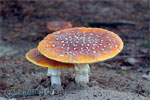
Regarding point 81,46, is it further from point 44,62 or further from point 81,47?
point 44,62

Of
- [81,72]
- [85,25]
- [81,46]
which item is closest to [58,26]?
[85,25]

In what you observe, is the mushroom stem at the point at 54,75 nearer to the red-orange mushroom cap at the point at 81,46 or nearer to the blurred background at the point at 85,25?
the blurred background at the point at 85,25

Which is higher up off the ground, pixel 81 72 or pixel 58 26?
pixel 58 26

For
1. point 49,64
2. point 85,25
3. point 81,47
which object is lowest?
point 49,64

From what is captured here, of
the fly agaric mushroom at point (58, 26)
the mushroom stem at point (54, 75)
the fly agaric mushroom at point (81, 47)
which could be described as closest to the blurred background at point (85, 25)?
the fly agaric mushroom at point (58, 26)

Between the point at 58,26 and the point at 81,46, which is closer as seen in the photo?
the point at 81,46

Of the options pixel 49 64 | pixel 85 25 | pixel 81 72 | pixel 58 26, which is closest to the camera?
pixel 49 64

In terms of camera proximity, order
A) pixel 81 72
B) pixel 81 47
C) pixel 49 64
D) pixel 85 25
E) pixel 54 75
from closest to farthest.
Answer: pixel 81 47 < pixel 49 64 < pixel 81 72 < pixel 54 75 < pixel 85 25

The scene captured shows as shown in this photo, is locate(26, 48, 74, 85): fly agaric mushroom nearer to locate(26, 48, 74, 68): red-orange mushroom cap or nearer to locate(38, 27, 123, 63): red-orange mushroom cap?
locate(26, 48, 74, 68): red-orange mushroom cap
